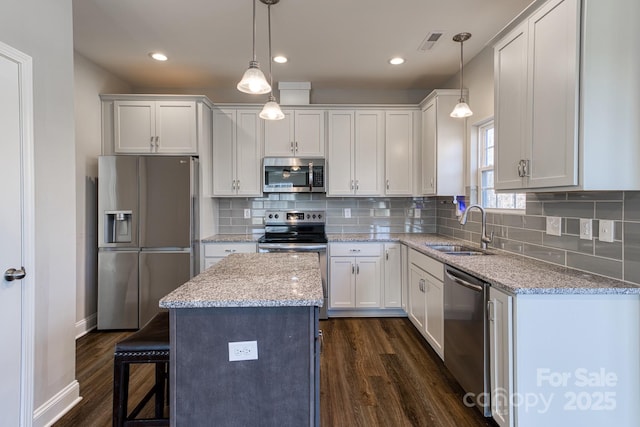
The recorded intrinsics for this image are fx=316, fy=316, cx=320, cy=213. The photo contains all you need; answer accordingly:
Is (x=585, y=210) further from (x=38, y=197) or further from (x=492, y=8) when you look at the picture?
(x=38, y=197)

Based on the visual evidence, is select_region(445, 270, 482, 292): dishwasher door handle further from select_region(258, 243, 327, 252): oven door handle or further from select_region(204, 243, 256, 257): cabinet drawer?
select_region(204, 243, 256, 257): cabinet drawer

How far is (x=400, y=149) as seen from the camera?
12.4 feet

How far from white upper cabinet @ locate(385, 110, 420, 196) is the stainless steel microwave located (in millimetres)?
820

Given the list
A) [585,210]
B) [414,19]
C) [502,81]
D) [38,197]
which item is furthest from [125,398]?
[414,19]

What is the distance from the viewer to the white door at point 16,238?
1597mm

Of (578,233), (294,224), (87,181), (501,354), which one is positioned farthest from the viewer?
(294,224)

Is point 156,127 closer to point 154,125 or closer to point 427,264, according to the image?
point 154,125

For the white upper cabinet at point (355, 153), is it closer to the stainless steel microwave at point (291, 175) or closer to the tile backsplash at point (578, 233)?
A: the stainless steel microwave at point (291, 175)

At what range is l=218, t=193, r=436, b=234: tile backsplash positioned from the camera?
404 cm

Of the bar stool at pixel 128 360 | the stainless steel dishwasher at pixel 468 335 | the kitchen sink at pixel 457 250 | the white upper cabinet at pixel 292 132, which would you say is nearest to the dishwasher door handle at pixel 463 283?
the stainless steel dishwasher at pixel 468 335

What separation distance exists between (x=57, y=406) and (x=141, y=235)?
158 cm

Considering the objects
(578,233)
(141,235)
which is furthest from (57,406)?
(578,233)

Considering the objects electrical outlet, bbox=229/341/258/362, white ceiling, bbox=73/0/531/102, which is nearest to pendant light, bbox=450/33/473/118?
white ceiling, bbox=73/0/531/102

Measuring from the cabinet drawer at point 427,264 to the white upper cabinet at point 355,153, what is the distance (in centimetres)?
94
